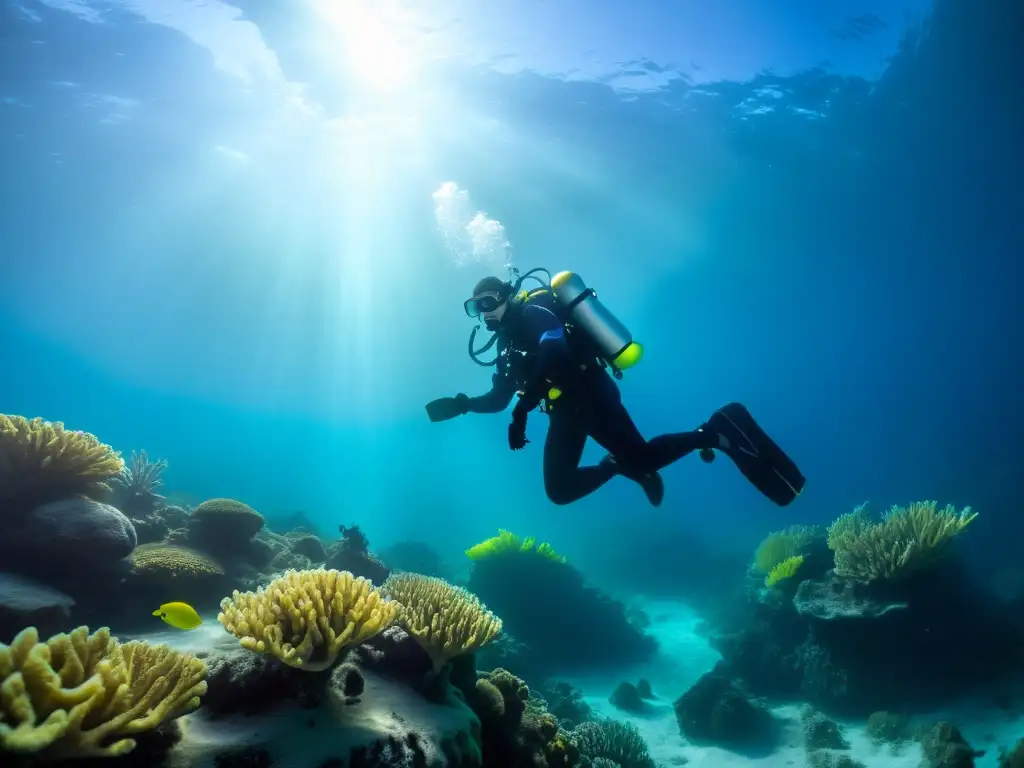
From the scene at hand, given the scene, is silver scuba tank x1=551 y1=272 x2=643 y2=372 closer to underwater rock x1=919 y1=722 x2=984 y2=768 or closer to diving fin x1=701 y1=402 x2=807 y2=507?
diving fin x1=701 y1=402 x2=807 y2=507

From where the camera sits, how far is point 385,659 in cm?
417

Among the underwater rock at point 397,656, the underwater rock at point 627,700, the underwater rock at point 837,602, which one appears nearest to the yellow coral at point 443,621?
the underwater rock at point 397,656

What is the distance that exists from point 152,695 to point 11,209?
49.5 m

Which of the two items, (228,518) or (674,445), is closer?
(674,445)

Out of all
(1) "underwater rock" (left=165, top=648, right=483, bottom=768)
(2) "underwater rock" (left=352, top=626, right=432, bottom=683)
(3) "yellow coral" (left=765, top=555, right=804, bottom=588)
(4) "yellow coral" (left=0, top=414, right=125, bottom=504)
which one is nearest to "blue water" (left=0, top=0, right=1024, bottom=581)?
(3) "yellow coral" (left=765, top=555, right=804, bottom=588)

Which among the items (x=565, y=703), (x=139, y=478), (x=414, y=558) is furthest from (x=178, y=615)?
(x=414, y=558)

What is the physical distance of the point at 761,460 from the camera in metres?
5.56

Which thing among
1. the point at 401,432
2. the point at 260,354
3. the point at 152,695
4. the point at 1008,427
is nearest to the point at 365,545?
the point at 152,695

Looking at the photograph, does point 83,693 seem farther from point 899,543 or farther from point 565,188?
point 565,188

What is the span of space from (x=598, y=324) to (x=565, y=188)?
1046 inches

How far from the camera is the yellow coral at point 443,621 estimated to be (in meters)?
4.13

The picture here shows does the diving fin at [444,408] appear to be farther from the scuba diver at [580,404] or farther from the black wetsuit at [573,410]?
the black wetsuit at [573,410]

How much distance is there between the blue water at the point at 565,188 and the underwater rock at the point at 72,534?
611 inches

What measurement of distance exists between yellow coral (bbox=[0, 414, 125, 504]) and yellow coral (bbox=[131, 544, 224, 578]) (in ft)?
3.09
